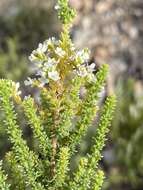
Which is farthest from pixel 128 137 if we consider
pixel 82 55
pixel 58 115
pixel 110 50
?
pixel 82 55

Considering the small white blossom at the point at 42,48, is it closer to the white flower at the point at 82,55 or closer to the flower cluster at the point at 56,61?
the flower cluster at the point at 56,61

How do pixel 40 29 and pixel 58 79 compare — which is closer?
pixel 58 79

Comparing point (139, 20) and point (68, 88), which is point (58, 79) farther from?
point (139, 20)

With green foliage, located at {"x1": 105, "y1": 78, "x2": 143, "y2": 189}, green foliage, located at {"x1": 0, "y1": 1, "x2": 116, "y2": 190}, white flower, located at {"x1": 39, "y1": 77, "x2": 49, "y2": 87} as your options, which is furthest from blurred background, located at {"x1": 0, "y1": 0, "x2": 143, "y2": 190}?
white flower, located at {"x1": 39, "y1": 77, "x2": 49, "y2": 87}

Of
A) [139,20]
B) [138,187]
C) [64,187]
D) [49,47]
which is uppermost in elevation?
[139,20]

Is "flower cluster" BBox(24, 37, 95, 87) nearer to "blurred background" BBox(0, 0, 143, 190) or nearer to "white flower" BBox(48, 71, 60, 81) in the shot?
"white flower" BBox(48, 71, 60, 81)

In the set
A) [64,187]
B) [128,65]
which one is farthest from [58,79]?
[128,65]
